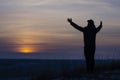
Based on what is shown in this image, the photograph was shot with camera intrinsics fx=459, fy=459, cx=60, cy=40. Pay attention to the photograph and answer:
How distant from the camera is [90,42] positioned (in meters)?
20.0
